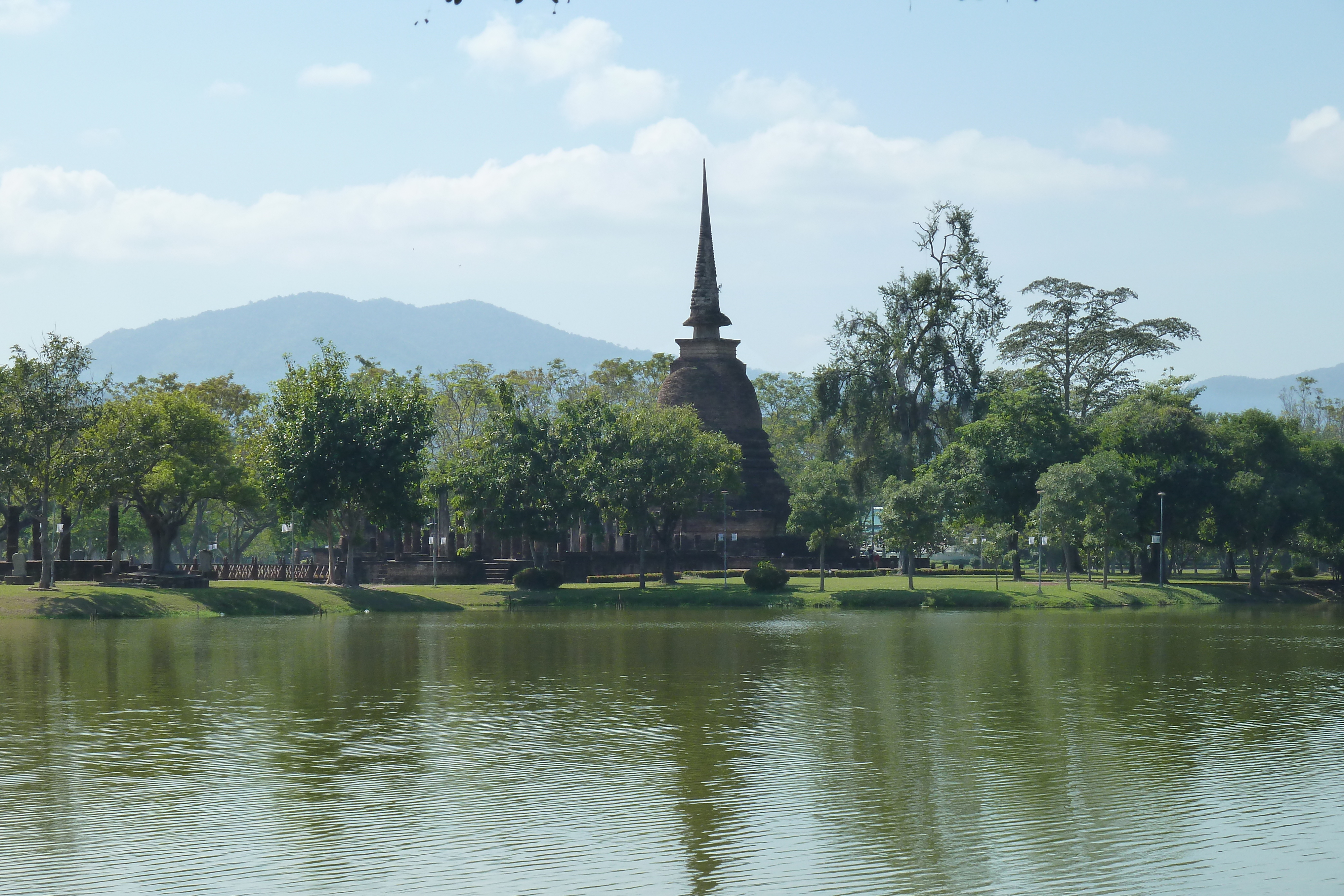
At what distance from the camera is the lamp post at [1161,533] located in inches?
3248

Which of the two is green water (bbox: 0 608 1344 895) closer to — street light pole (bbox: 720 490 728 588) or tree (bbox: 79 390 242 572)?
tree (bbox: 79 390 242 572)

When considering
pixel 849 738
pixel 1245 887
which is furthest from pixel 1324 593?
pixel 1245 887

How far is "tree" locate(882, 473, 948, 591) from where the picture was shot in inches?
3098

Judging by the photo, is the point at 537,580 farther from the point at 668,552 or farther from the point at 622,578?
the point at 622,578

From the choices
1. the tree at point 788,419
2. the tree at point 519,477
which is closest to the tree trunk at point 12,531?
the tree at point 519,477

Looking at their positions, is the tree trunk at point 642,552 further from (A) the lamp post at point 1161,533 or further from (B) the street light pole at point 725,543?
(A) the lamp post at point 1161,533

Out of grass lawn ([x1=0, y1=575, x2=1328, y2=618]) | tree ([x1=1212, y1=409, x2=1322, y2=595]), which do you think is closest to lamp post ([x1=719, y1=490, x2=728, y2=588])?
grass lawn ([x1=0, y1=575, x2=1328, y2=618])

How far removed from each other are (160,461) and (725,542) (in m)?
31.3

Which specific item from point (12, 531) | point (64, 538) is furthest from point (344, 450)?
point (12, 531)

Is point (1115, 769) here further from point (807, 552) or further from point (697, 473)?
point (807, 552)

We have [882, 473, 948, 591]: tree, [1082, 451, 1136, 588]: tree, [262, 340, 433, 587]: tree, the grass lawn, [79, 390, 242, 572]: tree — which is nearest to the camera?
the grass lawn

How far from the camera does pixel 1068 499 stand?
250 feet

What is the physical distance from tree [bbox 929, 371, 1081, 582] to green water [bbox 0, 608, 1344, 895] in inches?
1569

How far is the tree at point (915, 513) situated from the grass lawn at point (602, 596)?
260 centimetres
